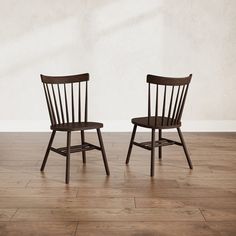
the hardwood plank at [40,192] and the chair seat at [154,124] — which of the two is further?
the chair seat at [154,124]

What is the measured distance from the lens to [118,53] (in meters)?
4.69

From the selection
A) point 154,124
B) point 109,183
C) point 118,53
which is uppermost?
point 118,53

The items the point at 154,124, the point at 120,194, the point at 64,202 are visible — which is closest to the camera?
the point at 64,202

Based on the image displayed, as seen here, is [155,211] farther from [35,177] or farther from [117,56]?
[117,56]

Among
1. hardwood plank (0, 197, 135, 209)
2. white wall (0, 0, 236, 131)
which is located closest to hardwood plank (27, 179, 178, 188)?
hardwood plank (0, 197, 135, 209)

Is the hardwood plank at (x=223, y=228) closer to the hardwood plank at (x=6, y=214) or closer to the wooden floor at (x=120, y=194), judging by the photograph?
the wooden floor at (x=120, y=194)

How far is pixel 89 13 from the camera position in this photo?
460 centimetres

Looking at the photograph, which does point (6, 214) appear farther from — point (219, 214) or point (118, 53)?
point (118, 53)

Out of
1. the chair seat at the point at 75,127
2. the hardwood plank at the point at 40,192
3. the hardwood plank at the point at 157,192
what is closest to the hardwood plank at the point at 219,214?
the hardwood plank at the point at 157,192

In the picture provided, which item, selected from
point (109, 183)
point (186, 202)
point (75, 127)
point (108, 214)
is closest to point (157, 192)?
point (186, 202)

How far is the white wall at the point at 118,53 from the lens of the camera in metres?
4.60

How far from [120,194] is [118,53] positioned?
229cm

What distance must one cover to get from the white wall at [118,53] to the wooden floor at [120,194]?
0.85 m

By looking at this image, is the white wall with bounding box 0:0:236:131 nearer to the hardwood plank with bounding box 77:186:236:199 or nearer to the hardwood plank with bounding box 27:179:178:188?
the hardwood plank with bounding box 27:179:178:188
